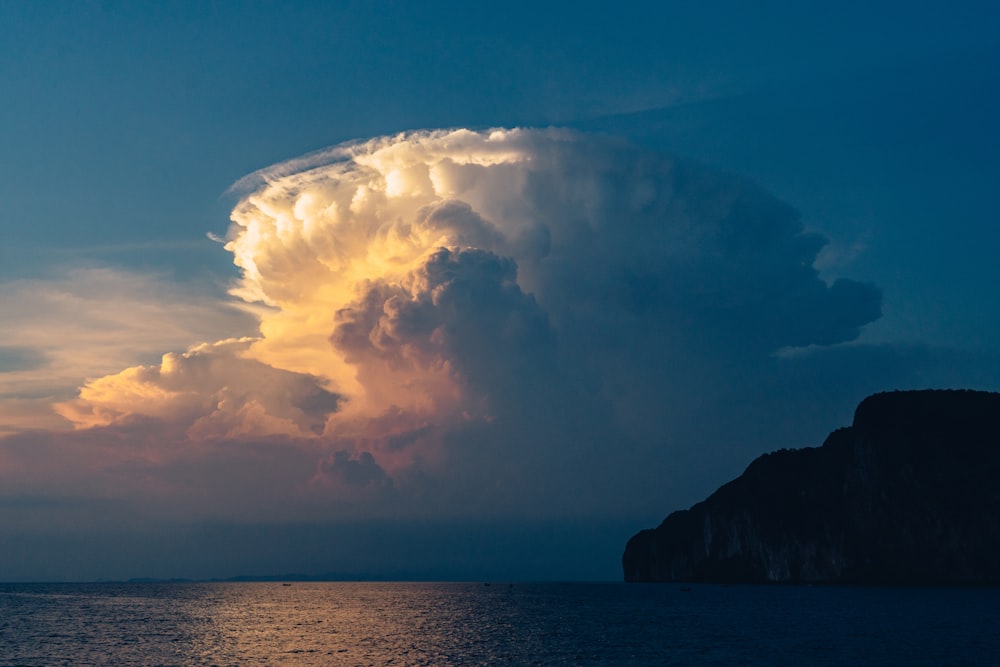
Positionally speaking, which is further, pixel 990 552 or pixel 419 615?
pixel 990 552

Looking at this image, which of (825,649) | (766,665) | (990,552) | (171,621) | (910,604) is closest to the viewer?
(766,665)

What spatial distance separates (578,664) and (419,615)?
80495 mm

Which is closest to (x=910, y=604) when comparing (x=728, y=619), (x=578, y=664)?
(x=728, y=619)

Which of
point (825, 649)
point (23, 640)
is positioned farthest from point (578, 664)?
point (23, 640)

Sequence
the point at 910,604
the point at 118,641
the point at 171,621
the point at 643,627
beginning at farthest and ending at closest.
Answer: the point at 910,604
the point at 171,621
the point at 643,627
the point at 118,641

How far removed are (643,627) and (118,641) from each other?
2482 inches

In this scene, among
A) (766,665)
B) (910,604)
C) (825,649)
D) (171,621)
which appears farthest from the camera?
(910,604)

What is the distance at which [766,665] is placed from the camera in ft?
224

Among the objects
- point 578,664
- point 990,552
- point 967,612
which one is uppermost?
point 990,552

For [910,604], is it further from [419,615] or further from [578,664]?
[578,664]

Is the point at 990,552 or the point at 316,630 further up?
the point at 990,552

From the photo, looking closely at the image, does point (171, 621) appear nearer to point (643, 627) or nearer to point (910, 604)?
point (643, 627)

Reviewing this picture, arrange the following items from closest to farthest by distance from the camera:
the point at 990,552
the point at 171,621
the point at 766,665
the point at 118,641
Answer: the point at 766,665 → the point at 118,641 → the point at 171,621 → the point at 990,552

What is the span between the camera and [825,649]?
3103 inches
